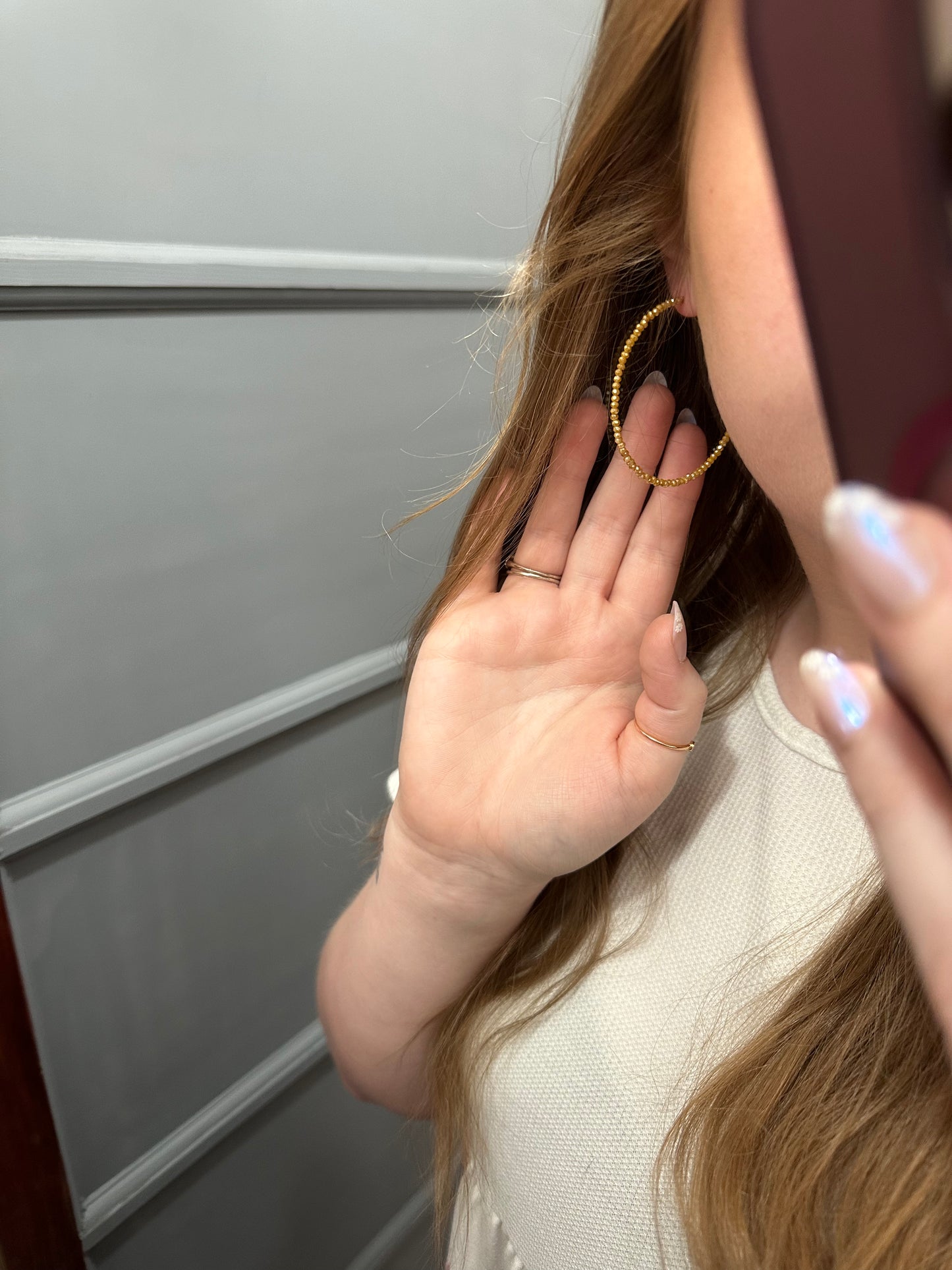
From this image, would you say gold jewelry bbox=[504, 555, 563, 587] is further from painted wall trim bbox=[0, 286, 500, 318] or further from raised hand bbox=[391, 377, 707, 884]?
painted wall trim bbox=[0, 286, 500, 318]

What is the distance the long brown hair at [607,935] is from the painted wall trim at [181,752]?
1.08 ft

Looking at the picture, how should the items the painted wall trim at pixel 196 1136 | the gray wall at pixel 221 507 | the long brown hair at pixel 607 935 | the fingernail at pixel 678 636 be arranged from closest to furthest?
the long brown hair at pixel 607 935, the fingernail at pixel 678 636, the gray wall at pixel 221 507, the painted wall trim at pixel 196 1136

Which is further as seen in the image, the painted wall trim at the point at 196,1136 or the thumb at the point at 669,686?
the painted wall trim at the point at 196,1136

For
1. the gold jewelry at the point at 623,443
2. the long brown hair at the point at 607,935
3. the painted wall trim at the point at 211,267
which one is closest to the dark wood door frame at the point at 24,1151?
the long brown hair at the point at 607,935

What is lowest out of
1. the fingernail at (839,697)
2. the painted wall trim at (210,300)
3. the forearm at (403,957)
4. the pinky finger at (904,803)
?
the forearm at (403,957)

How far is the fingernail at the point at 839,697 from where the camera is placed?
20 centimetres

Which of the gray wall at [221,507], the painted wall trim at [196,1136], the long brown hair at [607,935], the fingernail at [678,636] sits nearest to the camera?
the long brown hair at [607,935]

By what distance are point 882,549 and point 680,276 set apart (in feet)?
1.27

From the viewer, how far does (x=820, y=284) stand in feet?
0.54

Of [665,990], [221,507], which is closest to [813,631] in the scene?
[665,990]

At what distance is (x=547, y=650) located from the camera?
0.58 m

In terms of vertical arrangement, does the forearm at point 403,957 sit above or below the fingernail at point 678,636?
below

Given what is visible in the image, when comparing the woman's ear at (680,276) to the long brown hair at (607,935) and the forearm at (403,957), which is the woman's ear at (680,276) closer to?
the long brown hair at (607,935)

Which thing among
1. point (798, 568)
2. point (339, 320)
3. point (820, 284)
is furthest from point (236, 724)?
point (820, 284)
